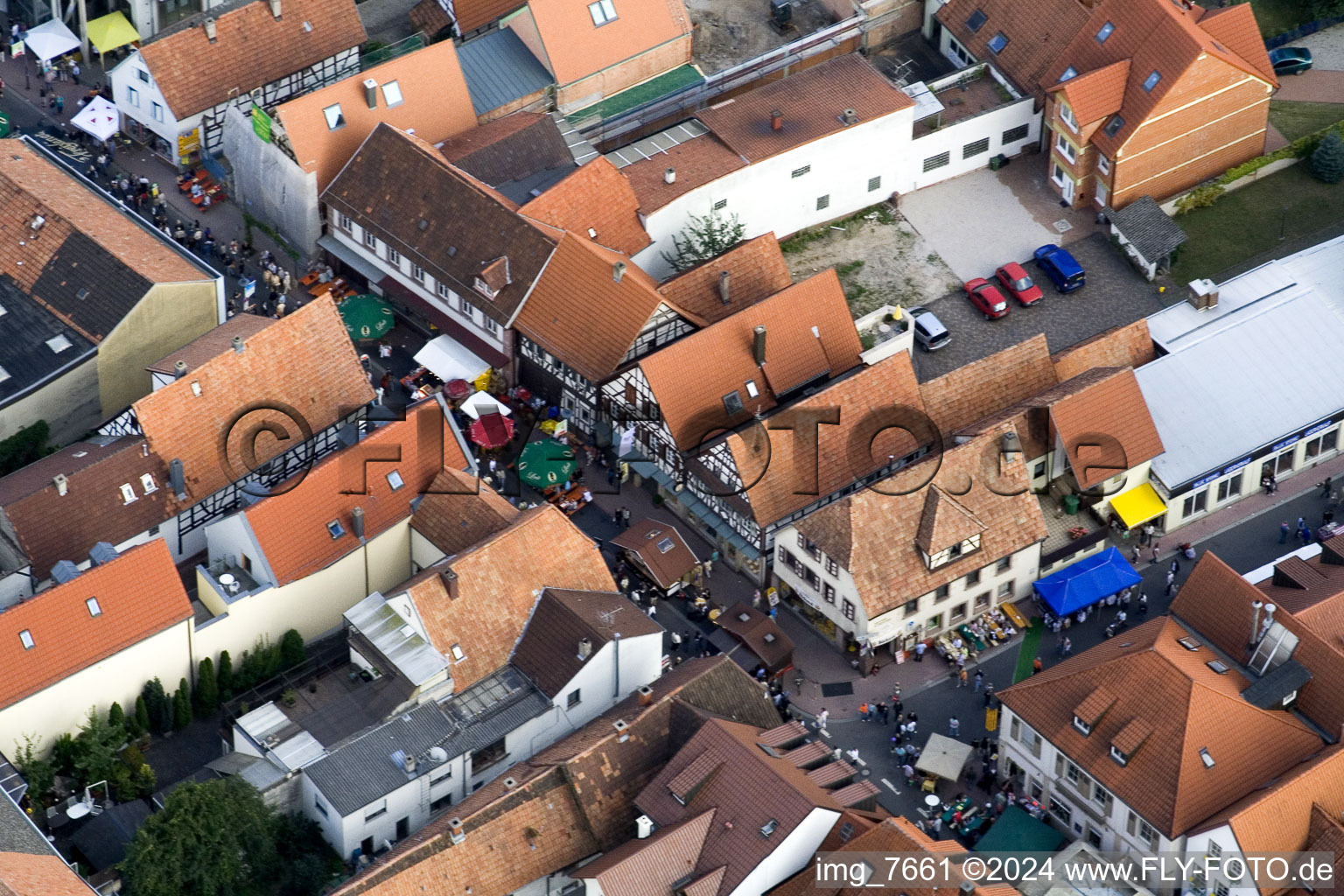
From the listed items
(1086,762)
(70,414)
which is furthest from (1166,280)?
(70,414)

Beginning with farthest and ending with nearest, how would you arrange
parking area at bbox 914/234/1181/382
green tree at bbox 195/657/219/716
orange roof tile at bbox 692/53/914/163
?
orange roof tile at bbox 692/53/914/163 < parking area at bbox 914/234/1181/382 < green tree at bbox 195/657/219/716

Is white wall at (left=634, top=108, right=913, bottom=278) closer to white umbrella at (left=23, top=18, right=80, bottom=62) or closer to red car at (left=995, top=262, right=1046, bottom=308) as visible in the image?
red car at (left=995, top=262, right=1046, bottom=308)

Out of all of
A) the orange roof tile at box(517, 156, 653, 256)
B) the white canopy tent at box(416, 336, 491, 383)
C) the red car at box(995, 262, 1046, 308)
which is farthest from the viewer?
the red car at box(995, 262, 1046, 308)

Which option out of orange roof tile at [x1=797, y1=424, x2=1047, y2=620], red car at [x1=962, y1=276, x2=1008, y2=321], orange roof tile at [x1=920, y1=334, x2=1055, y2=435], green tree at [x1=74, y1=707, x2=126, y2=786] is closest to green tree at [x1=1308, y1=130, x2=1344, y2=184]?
red car at [x1=962, y1=276, x2=1008, y2=321]

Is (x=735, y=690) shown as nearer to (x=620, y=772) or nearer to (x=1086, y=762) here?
(x=620, y=772)

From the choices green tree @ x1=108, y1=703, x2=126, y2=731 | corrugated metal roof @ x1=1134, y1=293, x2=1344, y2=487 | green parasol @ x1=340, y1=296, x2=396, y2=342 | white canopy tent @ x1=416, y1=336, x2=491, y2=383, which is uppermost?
green parasol @ x1=340, y1=296, x2=396, y2=342

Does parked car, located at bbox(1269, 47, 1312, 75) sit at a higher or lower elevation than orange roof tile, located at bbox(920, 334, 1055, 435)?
higher

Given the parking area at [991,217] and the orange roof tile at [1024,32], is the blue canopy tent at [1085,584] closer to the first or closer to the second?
the parking area at [991,217]

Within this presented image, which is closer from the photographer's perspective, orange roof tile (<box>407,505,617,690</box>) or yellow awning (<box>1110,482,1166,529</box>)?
orange roof tile (<box>407,505,617,690</box>)
